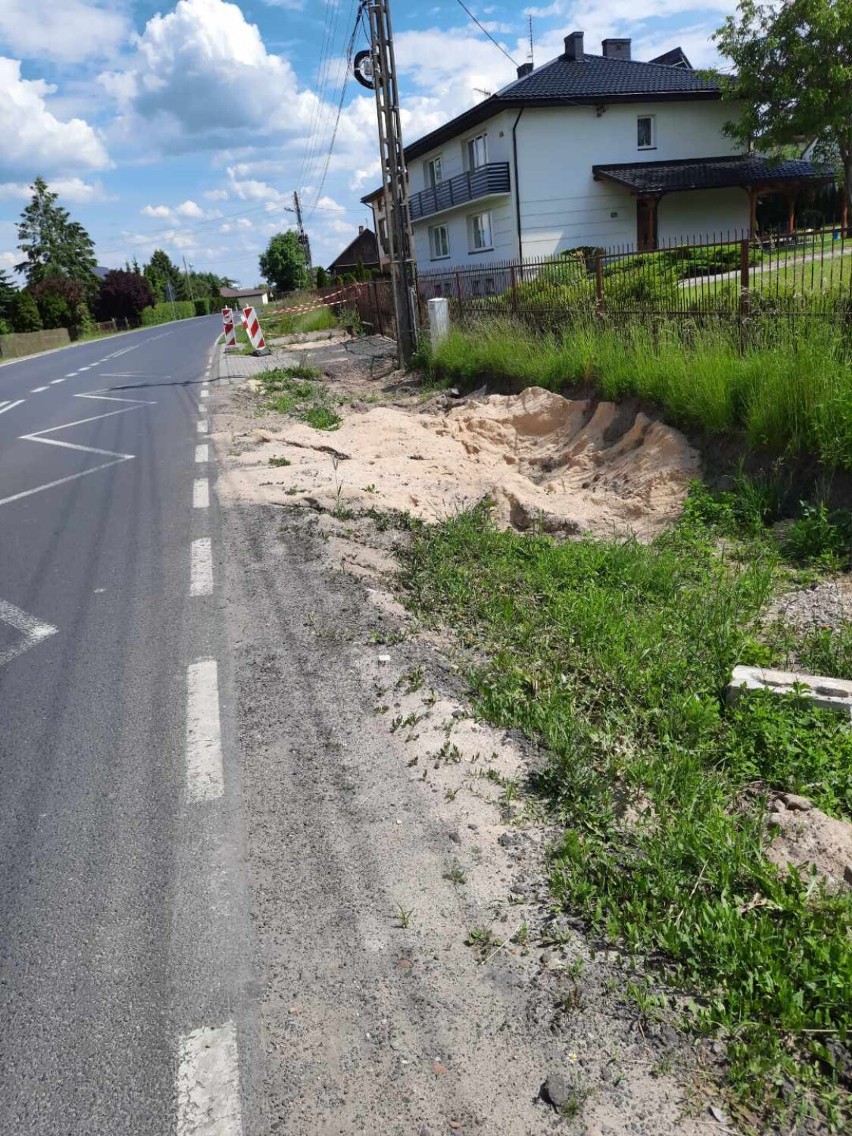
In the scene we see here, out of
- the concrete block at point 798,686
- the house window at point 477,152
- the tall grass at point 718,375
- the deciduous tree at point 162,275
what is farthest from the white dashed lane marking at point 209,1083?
the deciduous tree at point 162,275

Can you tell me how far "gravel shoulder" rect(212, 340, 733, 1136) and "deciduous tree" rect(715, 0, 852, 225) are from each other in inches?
1072

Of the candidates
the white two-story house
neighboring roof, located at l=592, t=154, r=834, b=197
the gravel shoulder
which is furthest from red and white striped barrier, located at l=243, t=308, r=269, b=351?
the gravel shoulder

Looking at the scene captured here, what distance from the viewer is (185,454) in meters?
11.0

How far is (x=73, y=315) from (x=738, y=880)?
6969cm

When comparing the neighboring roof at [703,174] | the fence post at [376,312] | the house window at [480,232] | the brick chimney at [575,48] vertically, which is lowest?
the fence post at [376,312]

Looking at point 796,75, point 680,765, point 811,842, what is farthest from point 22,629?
point 796,75

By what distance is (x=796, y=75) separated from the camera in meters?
26.0

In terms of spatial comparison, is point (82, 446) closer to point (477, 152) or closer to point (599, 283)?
point (599, 283)

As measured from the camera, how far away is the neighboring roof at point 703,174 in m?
30.6

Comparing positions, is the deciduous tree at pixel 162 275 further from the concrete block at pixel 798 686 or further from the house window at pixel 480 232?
the concrete block at pixel 798 686

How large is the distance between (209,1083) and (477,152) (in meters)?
36.7

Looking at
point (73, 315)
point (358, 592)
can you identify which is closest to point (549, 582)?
point (358, 592)

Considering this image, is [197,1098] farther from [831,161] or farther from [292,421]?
[831,161]

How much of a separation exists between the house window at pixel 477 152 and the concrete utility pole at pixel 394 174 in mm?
17171
